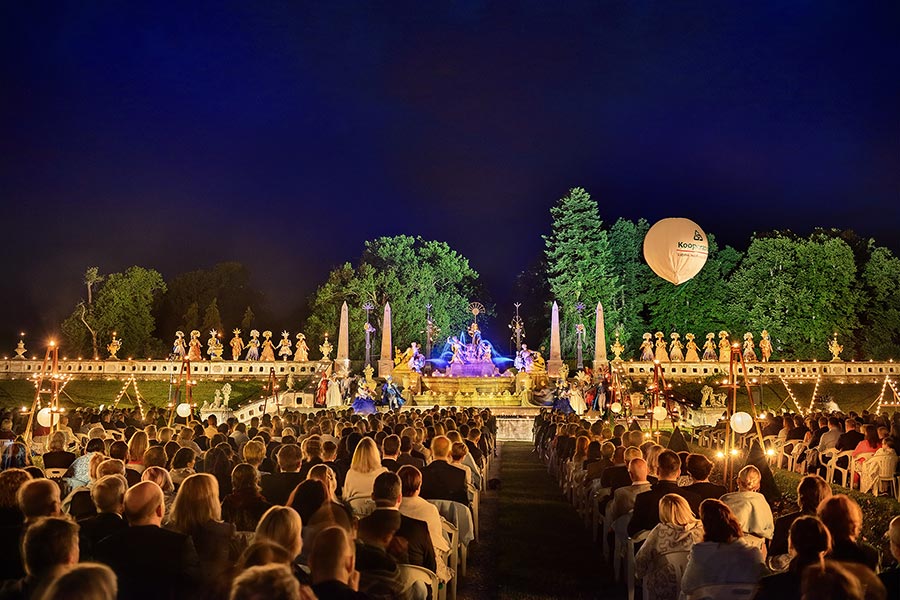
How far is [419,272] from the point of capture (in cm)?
6166

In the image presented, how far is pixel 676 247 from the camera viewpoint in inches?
840

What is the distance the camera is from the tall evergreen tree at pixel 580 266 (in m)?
56.5

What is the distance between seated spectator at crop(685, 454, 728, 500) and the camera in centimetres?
700

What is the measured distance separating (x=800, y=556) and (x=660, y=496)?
296 cm

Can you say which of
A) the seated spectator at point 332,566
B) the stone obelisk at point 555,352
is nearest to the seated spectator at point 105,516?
the seated spectator at point 332,566

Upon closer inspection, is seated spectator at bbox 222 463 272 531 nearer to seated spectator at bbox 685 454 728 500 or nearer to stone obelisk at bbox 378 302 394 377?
seated spectator at bbox 685 454 728 500

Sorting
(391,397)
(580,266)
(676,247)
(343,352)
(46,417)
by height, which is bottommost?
(391,397)

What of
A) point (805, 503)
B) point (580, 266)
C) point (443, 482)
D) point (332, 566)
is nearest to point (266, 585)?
point (332, 566)

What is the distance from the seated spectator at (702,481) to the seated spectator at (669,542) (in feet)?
4.14

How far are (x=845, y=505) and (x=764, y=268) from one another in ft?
172

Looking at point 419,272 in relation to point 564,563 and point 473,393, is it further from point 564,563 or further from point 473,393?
point 564,563

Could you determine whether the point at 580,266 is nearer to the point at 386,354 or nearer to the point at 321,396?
the point at 386,354

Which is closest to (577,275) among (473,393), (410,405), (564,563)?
(473,393)

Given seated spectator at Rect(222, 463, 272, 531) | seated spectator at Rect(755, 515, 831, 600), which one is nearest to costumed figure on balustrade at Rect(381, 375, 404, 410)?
seated spectator at Rect(222, 463, 272, 531)
